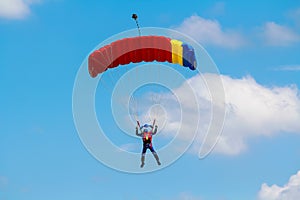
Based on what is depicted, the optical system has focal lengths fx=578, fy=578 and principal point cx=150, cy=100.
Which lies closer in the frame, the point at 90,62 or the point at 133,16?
the point at 133,16

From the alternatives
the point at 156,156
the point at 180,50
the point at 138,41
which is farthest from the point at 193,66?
the point at 156,156

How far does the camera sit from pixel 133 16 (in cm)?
2733

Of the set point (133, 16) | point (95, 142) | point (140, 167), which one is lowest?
point (140, 167)

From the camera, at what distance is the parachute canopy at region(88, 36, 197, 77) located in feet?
97.5

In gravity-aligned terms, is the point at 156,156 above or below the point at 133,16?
below

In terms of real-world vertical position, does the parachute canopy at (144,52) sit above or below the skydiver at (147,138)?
above

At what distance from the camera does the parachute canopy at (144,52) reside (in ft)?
97.5

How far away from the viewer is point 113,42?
98.5 feet

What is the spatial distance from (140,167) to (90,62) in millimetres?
6307

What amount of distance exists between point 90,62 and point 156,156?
20.4 feet

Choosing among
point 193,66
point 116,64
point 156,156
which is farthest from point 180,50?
point 156,156

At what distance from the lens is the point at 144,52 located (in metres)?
30.1

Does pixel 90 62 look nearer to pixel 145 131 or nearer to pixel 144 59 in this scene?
pixel 144 59

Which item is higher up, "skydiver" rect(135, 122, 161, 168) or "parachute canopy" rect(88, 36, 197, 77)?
"parachute canopy" rect(88, 36, 197, 77)
